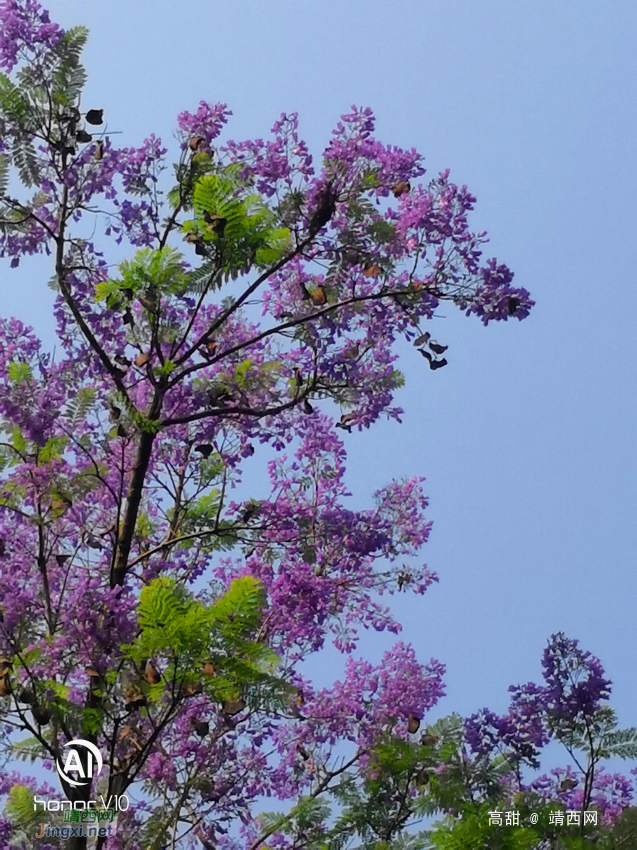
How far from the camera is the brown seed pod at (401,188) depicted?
7.44 m

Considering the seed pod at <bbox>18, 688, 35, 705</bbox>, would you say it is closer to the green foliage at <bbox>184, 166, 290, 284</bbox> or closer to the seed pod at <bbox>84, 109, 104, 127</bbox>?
the green foliage at <bbox>184, 166, 290, 284</bbox>

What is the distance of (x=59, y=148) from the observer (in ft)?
23.4

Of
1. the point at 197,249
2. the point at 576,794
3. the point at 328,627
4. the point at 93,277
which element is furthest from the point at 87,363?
the point at 576,794

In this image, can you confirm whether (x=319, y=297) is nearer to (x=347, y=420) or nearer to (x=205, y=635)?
(x=347, y=420)

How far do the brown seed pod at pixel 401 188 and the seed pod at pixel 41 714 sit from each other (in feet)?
14.1

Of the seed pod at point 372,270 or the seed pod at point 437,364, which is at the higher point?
the seed pod at point 372,270

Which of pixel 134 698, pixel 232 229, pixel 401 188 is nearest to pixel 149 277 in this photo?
pixel 232 229

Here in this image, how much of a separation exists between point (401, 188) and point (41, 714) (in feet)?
14.3

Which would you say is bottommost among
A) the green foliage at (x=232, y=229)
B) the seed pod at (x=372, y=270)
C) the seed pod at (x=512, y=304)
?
the green foliage at (x=232, y=229)

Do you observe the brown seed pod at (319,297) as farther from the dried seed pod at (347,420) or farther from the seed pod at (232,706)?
the seed pod at (232,706)

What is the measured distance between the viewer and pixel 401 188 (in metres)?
7.45

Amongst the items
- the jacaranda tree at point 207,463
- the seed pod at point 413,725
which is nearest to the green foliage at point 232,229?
the jacaranda tree at point 207,463

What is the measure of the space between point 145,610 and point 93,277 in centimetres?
337

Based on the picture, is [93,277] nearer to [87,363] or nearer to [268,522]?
[87,363]
